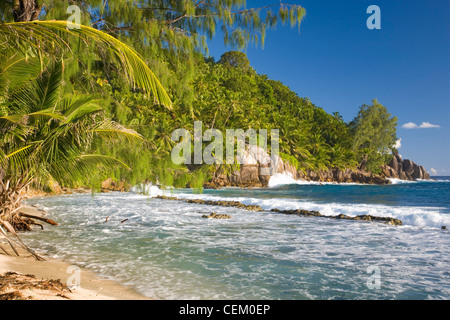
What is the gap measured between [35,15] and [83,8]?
48.6 inches

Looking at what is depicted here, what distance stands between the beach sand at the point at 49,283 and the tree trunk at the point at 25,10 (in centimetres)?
407

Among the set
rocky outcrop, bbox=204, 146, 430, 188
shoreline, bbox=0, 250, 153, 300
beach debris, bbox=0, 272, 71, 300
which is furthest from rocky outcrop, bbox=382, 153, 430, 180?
beach debris, bbox=0, 272, 71, 300

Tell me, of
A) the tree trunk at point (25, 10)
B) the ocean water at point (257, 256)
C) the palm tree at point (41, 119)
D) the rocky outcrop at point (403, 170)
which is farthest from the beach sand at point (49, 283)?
the rocky outcrop at point (403, 170)

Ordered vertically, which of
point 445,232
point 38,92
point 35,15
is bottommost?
point 445,232

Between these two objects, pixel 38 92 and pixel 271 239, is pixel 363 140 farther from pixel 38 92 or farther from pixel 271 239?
pixel 38 92

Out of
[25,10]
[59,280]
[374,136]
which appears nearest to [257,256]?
[59,280]

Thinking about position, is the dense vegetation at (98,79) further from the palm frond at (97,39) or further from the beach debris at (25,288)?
the beach debris at (25,288)

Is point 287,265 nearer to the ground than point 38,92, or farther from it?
nearer to the ground

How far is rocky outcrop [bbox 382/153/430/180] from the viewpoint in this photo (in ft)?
250

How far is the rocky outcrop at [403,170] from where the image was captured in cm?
Result: 7612

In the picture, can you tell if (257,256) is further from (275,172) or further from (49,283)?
(275,172)

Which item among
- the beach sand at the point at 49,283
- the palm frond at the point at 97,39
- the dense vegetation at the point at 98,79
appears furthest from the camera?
the dense vegetation at the point at 98,79

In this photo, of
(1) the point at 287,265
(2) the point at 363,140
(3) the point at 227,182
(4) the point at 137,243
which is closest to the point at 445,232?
(1) the point at 287,265
